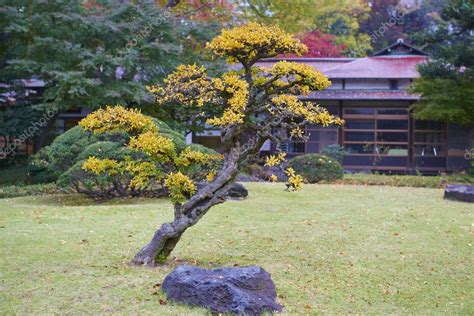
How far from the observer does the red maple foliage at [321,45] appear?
29094 mm

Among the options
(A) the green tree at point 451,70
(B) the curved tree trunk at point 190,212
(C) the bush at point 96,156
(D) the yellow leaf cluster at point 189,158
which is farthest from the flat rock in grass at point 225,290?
(A) the green tree at point 451,70

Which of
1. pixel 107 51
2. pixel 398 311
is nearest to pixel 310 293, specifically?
pixel 398 311

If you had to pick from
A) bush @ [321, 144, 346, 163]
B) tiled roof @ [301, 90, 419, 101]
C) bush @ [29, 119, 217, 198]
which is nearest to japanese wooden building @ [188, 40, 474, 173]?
tiled roof @ [301, 90, 419, 101]

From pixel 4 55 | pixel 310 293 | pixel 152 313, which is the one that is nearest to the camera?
pixel 152 313

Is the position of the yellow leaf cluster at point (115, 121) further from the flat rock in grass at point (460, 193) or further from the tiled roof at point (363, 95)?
the tiled roof at point (363, 95)

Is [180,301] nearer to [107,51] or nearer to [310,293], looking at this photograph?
[310,293]

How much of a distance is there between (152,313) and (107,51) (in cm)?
1410

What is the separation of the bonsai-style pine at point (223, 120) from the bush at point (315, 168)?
1109 centimetres

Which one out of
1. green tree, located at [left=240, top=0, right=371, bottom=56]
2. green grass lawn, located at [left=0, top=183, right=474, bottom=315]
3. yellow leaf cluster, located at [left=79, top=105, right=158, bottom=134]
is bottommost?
green grass lawn, located at [left=0, top=183, right=474, bottom=315]

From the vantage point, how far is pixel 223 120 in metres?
6.80

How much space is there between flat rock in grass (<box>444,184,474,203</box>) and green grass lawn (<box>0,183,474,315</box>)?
0.96 meters

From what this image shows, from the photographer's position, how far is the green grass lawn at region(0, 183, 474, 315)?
6180 mm

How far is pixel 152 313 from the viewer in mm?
5617

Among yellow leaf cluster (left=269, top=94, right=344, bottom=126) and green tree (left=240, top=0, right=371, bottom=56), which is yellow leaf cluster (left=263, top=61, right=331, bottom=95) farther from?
green tree (left=240, top=0, right=371, bottom=56)
